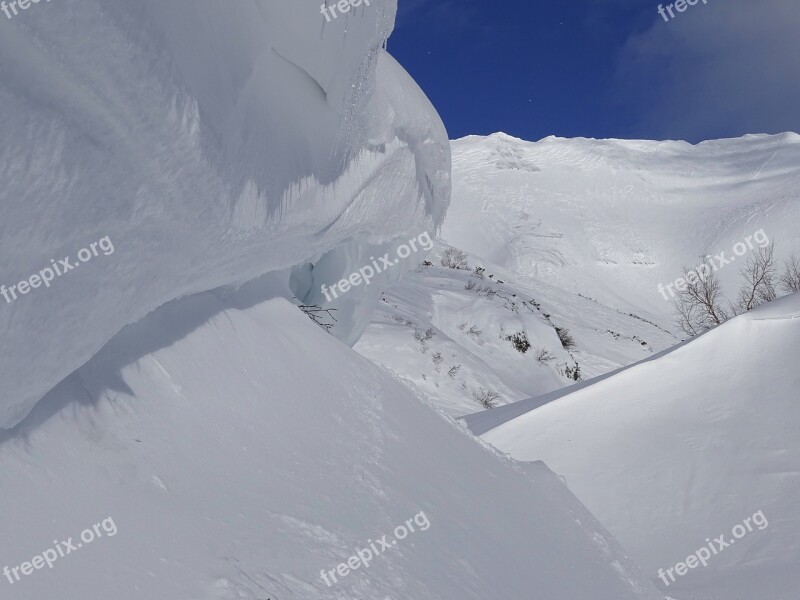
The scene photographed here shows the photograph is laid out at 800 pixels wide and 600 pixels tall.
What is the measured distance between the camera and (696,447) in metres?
6.41

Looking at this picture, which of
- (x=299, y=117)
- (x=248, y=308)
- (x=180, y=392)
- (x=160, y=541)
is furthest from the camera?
(x=248, y=308)

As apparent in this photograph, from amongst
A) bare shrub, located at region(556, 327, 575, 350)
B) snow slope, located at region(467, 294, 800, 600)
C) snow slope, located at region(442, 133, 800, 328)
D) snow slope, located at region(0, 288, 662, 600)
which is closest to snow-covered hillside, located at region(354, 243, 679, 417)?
bare shrub, located at region(556, 327, 575, 350)

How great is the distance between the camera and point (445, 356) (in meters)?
11.3

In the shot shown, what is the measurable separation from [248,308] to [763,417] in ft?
16.9

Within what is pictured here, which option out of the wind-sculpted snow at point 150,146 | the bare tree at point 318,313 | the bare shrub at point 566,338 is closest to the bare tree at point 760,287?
the bare shrub at point 566,338

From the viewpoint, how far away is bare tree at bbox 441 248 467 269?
21.3 m

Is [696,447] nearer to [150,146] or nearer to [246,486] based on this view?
[246,486]

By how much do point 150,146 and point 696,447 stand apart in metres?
6.05

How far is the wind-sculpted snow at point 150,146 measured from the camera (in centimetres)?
124

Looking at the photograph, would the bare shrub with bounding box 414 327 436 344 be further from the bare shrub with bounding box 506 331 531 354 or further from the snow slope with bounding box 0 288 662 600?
the snow slope with bounding box 0 288 662 600

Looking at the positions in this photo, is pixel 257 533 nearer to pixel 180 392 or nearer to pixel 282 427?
pixel 180 392

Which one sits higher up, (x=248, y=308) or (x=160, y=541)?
(x=248, y=308)

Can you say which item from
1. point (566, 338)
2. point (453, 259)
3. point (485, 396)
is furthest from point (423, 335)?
point (453, 259)

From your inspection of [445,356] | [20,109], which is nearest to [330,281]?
[20,109]
